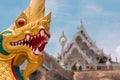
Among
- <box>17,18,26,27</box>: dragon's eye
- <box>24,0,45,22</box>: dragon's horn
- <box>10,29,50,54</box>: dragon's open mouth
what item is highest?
<box>24,0,45,22</box>: dragon's horn

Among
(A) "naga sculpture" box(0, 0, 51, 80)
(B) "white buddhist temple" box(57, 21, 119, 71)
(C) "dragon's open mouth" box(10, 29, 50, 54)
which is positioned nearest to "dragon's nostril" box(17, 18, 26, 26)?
(A) "naga sculpture" box(0, 0, 51, 80)

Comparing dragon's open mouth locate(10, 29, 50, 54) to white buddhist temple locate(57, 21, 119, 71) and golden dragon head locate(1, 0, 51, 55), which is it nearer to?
golden dragon head locate(1, 0, 51, 55)

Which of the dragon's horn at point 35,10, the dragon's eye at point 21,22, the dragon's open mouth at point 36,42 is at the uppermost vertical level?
the dragon's horn at point 35,10

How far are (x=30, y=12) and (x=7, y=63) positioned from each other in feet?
1.89

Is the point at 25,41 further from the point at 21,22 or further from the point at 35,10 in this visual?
the point at 35,10

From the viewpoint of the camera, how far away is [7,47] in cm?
386

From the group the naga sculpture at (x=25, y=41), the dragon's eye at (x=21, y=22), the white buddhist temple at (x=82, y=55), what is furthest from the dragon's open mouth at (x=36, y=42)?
the white buddhist temple at (x=82, y=55)

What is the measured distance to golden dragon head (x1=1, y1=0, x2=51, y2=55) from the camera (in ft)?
12.6

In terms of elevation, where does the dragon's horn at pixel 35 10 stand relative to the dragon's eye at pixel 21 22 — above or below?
above

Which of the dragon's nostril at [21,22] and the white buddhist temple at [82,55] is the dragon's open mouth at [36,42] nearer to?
the dragon's nostril at [21,22]

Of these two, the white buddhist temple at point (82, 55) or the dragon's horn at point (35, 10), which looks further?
the white buddhist temple at point (82, 55)

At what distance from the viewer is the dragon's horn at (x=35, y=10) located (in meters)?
3.90

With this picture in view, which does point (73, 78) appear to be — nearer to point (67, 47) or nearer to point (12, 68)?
point (12, 68)

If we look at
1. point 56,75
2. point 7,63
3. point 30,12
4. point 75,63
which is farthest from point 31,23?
point 75,63
